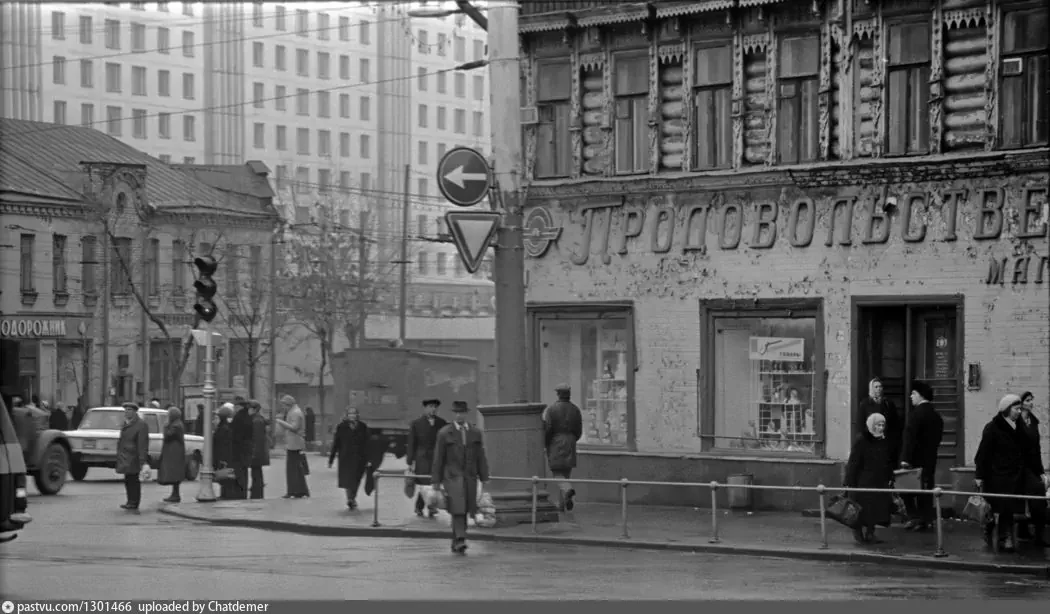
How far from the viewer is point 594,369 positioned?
1117 inches

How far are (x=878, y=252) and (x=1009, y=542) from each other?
6632 millimetres

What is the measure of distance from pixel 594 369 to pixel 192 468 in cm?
1429

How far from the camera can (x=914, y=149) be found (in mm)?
24875

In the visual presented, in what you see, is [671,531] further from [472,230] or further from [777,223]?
[777,223]

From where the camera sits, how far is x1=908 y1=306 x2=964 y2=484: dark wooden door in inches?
962

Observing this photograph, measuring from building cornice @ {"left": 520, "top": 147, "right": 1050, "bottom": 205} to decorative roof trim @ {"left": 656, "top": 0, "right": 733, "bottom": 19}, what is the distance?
240 centimetres

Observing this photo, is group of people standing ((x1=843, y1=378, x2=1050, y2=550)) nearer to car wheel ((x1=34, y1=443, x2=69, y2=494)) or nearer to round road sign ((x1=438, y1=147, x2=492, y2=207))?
round road sign ((x1=438, y1=147, x2=492, y2=207))

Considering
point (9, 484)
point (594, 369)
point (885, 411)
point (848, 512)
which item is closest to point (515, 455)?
point (885, 411)

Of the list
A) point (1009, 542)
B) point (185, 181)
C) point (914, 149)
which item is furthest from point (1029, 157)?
point (185, 181)

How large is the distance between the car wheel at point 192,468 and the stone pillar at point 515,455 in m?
17.6

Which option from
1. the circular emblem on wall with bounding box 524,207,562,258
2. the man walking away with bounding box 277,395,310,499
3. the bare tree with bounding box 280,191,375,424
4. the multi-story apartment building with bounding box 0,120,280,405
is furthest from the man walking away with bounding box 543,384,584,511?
the bare tree with bounding box 280,191,375,424

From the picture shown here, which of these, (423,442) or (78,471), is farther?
(78,471)

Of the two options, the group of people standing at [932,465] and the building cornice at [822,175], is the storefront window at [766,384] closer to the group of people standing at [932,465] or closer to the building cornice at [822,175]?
the building cornice at [822,175]

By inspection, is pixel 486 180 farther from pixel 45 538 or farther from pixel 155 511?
pixel 155 511
